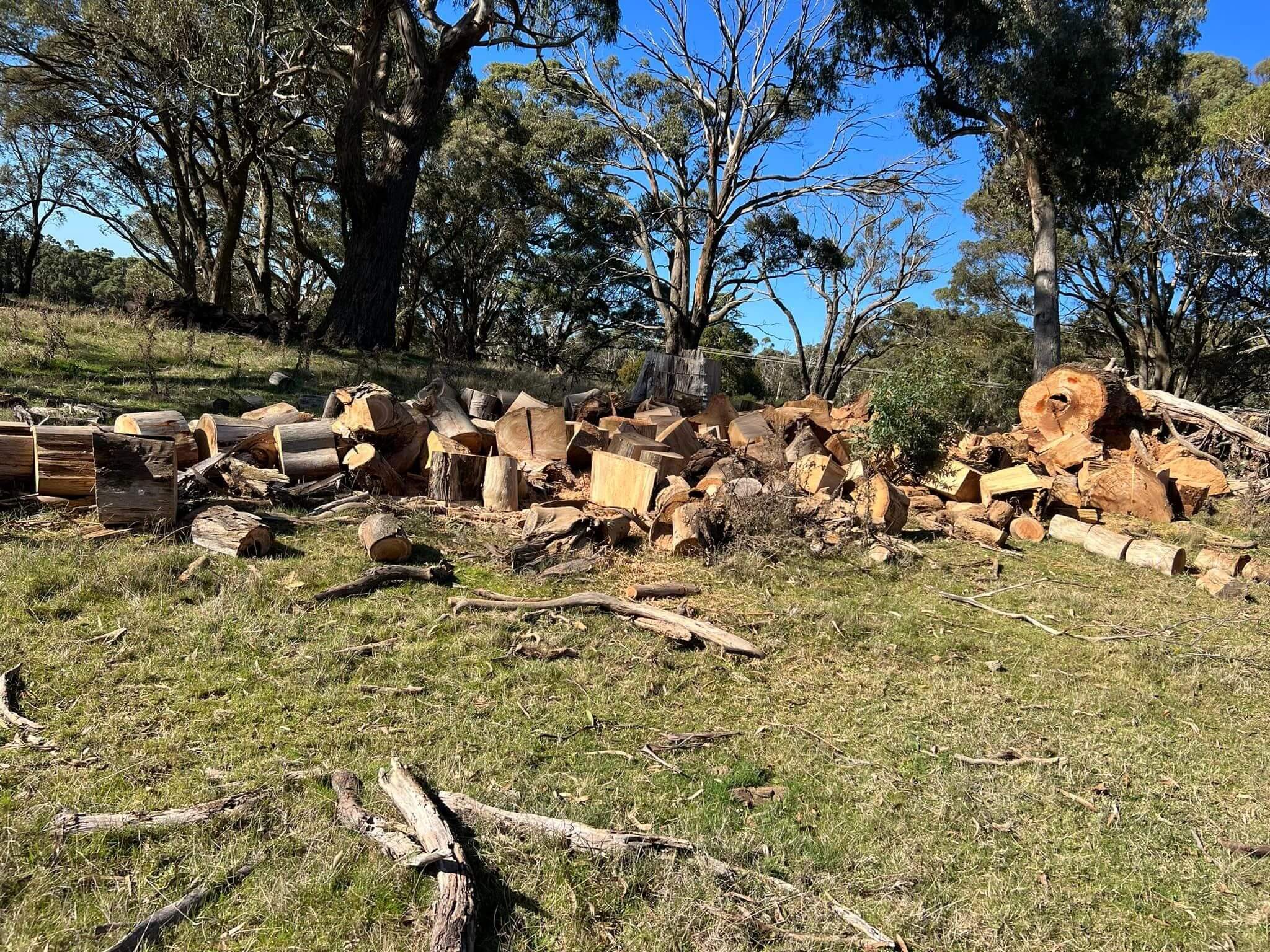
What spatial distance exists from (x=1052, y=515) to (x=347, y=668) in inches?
249

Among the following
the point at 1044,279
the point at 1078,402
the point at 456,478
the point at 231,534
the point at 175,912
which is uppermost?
the point at 1044,279

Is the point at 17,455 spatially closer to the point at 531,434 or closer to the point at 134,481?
the point at 134,481

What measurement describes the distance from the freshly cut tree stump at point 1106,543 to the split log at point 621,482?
365 cm

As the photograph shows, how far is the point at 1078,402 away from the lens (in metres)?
8.30

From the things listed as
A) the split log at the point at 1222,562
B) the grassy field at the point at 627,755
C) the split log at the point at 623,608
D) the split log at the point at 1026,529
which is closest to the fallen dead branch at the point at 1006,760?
the grassy field at the point at 627,755

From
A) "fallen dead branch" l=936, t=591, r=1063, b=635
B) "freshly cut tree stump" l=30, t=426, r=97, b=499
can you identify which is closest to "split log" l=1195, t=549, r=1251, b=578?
"fallen dead branch" l=936, t=591, r=1063, b=635

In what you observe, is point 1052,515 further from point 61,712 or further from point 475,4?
point 475,4

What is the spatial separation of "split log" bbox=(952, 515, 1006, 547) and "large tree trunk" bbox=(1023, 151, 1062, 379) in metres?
8.16

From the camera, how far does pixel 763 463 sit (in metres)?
6.40

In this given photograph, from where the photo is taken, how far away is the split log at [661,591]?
4230 mm

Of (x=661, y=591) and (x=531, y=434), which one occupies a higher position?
(x=531, y=434)

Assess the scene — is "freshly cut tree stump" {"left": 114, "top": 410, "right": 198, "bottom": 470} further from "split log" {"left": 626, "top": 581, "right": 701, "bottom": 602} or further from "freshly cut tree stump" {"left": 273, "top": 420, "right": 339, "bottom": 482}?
"split log" {"left": 626, "top": 581, "right": 701, "bottom": 602}

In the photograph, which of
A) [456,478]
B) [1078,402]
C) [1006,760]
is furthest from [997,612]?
[1078,402]

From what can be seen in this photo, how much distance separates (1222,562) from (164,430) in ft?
25.1
